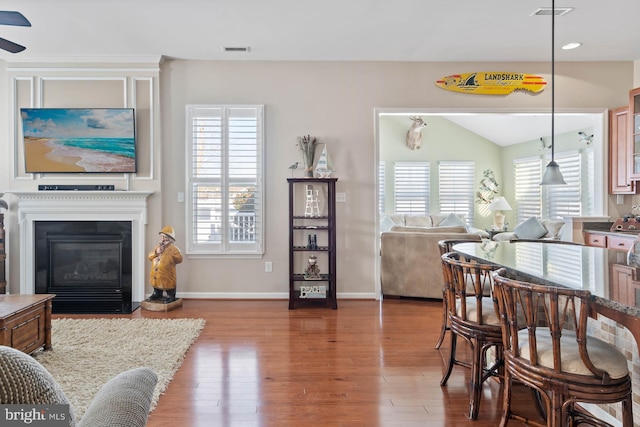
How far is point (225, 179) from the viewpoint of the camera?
16.4 feet

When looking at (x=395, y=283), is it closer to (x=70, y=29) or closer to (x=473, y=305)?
(x=473, y=305)

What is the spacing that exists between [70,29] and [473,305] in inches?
179

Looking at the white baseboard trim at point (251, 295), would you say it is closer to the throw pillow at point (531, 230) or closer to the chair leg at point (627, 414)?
the throw pillow at point (531, 230)

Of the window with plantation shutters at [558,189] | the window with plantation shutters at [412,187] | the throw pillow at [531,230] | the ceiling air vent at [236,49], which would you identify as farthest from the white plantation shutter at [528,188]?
the ceiling air vent at [236,49]

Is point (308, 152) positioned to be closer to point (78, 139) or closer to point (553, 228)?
point (78, 139)

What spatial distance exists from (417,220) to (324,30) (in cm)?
515

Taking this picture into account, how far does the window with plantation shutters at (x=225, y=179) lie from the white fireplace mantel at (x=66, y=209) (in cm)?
64

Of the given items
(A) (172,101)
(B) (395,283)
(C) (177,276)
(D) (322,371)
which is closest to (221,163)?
(A) (172,101)

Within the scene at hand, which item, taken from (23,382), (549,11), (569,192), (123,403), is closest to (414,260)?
(549,11)

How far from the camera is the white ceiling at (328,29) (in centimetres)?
362

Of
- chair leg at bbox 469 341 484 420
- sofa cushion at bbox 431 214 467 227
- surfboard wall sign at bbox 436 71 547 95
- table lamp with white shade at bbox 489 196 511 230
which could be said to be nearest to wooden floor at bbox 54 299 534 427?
chair leg at bbox 469 341 484 420

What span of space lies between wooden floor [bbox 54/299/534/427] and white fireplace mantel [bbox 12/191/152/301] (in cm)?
112

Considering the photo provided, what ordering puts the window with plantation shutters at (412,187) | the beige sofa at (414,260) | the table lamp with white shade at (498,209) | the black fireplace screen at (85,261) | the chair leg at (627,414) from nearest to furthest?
the chair leg at (627,414) → the black fireplace screen at (85,261) → the beige sofa at (414,260) → the table lamp with white shade at (498,209) → the window with plantation shutters at (412,187)

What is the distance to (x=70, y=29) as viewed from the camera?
13.6 ft
